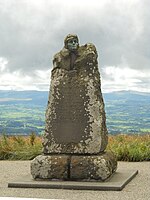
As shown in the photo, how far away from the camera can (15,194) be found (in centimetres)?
1091

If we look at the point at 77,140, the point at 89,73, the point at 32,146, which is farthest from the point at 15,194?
the point at 32,146

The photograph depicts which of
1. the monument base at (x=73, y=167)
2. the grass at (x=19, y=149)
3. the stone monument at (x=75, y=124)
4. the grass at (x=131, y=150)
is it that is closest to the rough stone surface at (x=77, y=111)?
the stone monument at (x=75, y=124)

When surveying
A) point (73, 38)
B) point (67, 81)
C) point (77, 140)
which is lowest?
point (77, 140)

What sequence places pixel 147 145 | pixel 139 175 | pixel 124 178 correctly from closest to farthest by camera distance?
pixel 124 178, pixel 139 175, pixel 147 145

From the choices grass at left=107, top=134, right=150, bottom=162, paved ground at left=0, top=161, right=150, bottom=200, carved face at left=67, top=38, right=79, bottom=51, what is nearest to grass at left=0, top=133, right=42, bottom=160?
grass at left=107, top=134, right=150, bottom=162

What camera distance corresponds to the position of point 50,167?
12250mm

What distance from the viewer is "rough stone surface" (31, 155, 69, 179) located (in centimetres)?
1217

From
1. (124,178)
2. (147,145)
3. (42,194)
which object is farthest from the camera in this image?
(147,145)

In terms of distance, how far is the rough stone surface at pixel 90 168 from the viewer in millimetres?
11969

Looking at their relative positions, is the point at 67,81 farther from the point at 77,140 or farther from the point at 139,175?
the point at 139,175

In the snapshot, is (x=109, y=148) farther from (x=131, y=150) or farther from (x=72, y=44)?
(x=72, y=44)

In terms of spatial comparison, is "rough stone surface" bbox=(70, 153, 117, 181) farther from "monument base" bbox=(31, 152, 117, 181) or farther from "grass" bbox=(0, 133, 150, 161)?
"grass" bbox=(0, 133, 150, 161)

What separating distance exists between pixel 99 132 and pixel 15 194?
7.54 feet

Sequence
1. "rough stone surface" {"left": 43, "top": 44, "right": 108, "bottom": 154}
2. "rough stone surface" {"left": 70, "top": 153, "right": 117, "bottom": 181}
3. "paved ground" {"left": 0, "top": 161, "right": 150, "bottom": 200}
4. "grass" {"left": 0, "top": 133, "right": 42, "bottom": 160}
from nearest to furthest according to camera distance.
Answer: "paved ground" {"left": 0, "top": 161, "right": 150, "bottom": 200} < "rough stone surface" {"left": 70, "top": 153, "right": 117, "bottom": 181} < "rough stone surface" {"left": 43, "top": 44, "right": 108, "bottom": 154} < "grass" {"left": 0, "top": 133, "right": 42, "bottom": 160}
